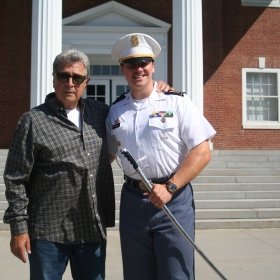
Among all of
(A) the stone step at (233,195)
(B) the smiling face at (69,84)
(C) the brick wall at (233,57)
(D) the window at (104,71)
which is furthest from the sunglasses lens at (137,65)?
(D) the window at (104,71)

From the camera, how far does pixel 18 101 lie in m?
14.4

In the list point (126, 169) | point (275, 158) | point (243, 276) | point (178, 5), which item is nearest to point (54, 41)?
point (178, 5)

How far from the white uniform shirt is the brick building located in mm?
11852

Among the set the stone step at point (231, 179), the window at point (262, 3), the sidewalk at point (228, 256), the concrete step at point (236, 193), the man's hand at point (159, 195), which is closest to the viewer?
the man's hand at point (159, 195)

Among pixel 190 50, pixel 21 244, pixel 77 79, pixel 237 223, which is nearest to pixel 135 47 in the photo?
pixel 77 79

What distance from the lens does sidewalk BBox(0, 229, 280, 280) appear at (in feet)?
15.2

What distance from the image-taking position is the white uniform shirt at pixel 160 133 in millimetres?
2486

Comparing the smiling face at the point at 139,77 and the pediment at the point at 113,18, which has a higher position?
the pediment at the point at 113,18

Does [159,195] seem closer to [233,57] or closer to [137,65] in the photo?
[137,65]

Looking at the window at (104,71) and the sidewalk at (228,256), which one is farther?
the window at (104,71)

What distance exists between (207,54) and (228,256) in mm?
10453

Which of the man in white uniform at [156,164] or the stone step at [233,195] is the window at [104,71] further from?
the man in white uniform at [156,164]

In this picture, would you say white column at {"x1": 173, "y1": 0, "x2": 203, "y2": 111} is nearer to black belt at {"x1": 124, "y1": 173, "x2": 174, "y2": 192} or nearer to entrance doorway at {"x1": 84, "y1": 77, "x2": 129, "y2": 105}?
entrance doorway at {"x1": 84, "y1": 77, "x2": 129, "y2": 105}

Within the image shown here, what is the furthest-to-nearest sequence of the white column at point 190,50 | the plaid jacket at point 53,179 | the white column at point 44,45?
the white column at point 190,50, the white column at point 44,45, the plaid jacket at point 53,179
